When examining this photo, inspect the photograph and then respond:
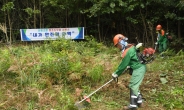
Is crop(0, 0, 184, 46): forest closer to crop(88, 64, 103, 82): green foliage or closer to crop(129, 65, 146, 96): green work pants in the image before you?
crop(88, 64, 103, 82): green foliage

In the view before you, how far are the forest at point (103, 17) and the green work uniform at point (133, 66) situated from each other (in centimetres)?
505

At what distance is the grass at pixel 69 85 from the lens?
4.69 metres

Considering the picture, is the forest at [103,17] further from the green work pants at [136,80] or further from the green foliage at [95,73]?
the green work pants at [136,80]

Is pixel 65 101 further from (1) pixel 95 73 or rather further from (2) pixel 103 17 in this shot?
(2) pixel 103 17

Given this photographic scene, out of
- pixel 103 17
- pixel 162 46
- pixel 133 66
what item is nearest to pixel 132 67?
pixel 133 66

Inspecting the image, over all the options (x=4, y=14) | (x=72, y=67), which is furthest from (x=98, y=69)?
(x=4, y=14)

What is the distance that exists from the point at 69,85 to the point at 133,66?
172 centimetres

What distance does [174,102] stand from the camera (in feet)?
15.2

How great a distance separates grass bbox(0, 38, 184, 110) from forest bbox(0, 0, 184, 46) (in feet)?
13.3

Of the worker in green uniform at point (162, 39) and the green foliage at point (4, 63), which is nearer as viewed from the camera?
the green foliage at point (4, 63)

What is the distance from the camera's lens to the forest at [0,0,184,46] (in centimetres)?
965

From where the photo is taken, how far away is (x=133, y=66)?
4.39m

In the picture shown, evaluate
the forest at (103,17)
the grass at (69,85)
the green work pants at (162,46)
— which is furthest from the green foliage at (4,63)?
the green work pants at (162,46)

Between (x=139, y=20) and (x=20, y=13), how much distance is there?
6.35 m
